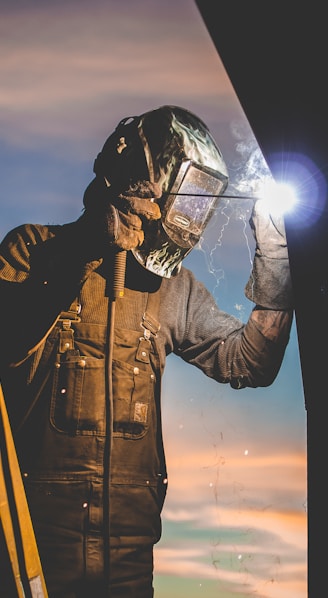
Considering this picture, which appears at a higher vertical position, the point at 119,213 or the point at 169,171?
the point at 169,171

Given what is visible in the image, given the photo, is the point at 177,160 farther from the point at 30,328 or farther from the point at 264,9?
the point at 264,9

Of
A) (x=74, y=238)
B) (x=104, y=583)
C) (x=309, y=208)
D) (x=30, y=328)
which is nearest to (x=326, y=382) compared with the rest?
(x=309, y=208)

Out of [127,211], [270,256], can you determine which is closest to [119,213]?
[127,211]

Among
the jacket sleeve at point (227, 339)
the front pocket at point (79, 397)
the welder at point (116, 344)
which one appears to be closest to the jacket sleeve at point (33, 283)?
the welder at point (116, 344)

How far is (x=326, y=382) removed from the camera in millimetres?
1131

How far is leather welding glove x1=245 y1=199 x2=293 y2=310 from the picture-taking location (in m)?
2.88

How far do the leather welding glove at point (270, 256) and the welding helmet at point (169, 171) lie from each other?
0.20 metres

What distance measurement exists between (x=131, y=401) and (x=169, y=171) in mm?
874

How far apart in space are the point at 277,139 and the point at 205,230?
186 centimetres

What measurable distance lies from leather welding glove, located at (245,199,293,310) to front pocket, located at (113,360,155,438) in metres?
0.62

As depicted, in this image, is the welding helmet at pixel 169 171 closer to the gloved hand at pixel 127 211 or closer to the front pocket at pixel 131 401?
the front pocket at pixel 131 401

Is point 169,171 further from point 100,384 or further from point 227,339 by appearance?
point 100,384

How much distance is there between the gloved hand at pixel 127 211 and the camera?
208 centimetres

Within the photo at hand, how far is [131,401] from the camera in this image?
2652 mm
